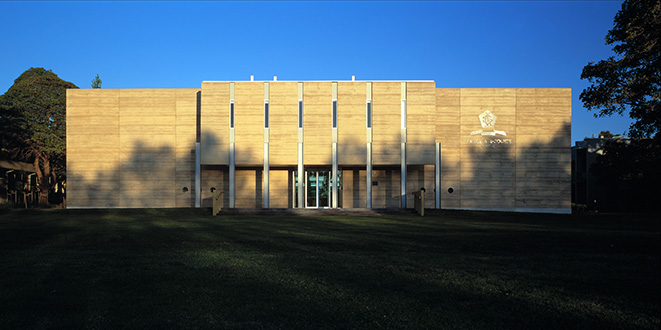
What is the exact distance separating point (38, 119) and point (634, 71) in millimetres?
42806

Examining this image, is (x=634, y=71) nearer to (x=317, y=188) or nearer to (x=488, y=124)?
(x=488, y=124)

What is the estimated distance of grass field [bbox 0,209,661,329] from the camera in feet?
16.1

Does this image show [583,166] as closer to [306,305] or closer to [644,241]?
[644,241]

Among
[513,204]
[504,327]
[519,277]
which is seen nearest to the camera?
[504,327]

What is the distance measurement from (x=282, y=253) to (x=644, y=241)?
905 cm

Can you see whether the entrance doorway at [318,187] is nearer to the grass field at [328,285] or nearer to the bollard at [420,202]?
the bollard at [420,202]

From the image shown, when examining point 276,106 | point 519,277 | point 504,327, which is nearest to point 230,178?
point 276,106

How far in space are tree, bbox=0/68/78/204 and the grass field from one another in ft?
111

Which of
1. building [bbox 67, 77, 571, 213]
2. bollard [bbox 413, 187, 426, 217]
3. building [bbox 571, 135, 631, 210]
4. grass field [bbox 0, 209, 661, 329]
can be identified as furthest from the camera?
building [bbox 571, 135, 631, 210]

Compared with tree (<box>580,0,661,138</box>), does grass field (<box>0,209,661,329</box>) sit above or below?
below

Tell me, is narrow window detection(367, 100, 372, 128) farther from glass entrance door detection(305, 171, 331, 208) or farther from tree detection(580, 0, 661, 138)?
tree detection(580, 0, 661, 138)

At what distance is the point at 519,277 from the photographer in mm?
6949

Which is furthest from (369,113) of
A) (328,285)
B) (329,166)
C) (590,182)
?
(590,182)

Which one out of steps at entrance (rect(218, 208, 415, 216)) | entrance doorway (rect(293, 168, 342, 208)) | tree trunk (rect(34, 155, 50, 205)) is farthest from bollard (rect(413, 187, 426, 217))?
tree trunk (rect(34, 155, 50, 205))
